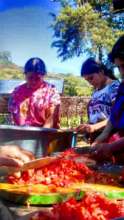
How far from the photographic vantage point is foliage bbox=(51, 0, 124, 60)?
89.4 feet

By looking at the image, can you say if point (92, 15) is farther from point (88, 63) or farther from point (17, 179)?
point (17, 179)

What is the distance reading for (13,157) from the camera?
13.3 feet

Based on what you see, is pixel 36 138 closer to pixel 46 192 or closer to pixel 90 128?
pixel 90 128

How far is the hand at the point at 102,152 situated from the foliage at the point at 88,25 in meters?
22.4

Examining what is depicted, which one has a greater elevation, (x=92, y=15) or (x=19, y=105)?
(x=92, y=15)

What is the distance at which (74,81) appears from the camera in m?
32.4

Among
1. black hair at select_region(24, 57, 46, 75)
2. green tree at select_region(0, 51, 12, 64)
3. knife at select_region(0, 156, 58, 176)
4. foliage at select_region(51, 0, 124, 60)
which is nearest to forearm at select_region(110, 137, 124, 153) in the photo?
knife at select_region(0, 156, 58, 176)

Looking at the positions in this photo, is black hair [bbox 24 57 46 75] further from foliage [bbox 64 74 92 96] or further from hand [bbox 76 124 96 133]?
foliage [bbox 64 74 92 96]

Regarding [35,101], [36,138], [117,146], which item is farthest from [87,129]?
[117,146]

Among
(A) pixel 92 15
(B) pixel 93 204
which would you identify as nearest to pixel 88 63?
(B) pixel 93 204

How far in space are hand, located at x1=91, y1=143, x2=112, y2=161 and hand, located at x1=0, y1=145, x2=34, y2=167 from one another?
0.59 m

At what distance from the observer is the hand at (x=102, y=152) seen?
14.6ft

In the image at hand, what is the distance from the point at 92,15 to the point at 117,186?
24152mm

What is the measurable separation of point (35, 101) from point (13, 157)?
95.7 inches
